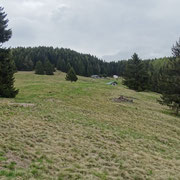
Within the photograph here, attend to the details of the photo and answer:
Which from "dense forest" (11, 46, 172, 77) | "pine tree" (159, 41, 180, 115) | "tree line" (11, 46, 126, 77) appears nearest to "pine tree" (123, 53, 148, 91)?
"pine tree" (159, 41, 180, 115)

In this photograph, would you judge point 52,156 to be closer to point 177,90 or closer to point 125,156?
point 125,156

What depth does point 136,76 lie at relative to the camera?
51.2 metres

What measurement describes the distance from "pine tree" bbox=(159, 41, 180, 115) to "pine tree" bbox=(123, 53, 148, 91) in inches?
899

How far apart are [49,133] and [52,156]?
11.3 feet

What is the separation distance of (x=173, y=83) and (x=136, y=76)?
82.9 feet

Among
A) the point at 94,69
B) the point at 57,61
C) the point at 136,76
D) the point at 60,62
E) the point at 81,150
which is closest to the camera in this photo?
the point at 81,150

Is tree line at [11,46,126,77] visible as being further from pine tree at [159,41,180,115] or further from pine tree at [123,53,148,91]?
pine tree at [159,41,180,115]

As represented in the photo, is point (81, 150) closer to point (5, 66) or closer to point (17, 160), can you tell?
point (17, 160)

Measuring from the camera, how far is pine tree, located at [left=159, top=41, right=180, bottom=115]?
2598cm

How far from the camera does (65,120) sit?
1592 cm

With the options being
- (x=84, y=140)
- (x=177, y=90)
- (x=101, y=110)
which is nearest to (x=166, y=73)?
(x=177, y=90)

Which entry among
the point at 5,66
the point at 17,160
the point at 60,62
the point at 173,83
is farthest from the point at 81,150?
the point at 60,62

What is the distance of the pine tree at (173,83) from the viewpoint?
2598 centimetres

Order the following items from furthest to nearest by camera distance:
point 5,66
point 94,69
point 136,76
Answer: point 94,69 < point 136,76 < point 5,66
